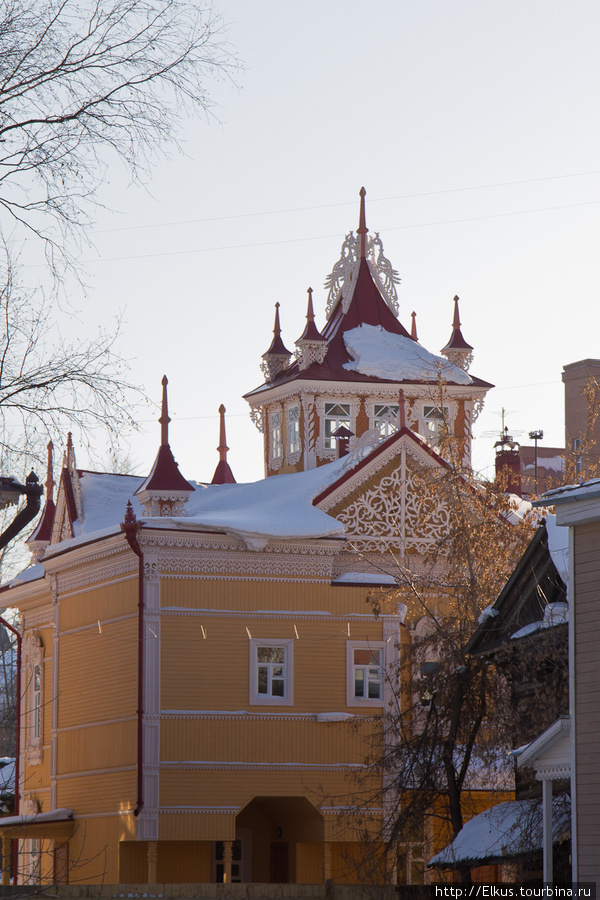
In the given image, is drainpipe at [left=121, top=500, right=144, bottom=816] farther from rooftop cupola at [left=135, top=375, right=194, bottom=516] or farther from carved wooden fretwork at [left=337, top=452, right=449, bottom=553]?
carved wooden fretwork at [left=337, top=452, right=449, bottom=553]

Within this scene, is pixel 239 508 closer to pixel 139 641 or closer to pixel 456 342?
pixel 139 641

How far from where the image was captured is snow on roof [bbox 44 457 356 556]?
29469 millimetres

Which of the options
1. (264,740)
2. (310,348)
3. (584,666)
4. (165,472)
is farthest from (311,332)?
(584,666)

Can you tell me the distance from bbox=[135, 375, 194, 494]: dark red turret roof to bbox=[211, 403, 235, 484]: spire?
9.41 m

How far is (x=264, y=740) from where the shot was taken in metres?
29.2

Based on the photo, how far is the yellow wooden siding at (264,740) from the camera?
28781 mm

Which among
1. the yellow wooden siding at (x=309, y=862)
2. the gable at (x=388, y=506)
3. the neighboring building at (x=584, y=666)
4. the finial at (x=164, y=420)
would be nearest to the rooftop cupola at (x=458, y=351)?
the gable at (x=388, y=506)

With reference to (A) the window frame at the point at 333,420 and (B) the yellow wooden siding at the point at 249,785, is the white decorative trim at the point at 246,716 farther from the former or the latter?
(A) the window frame at the point at 333,420

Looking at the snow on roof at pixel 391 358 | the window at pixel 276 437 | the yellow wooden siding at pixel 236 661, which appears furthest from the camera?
the window at pixel 276 437

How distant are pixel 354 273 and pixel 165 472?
40.7 ft

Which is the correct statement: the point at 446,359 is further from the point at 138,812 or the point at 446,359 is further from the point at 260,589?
the point at 138,812

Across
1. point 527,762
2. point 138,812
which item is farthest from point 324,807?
point 527,762

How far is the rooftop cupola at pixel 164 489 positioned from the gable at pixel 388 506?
2.79 meters

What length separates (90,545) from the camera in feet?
102
